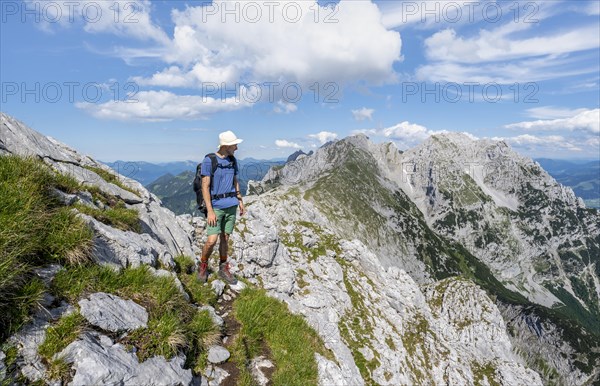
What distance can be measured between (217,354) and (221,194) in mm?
5885

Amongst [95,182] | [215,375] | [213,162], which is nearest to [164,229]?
[95,182]

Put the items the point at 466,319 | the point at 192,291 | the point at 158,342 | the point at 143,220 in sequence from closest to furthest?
the point at 158,342
the point at 192,291
the point at 143,220
the point at 466,319

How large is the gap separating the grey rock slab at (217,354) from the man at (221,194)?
3.99 metres

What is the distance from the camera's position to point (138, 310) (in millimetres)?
6988

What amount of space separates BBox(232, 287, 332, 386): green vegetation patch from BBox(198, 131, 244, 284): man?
2.04 meters

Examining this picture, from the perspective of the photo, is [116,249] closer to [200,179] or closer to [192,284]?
[192,284]

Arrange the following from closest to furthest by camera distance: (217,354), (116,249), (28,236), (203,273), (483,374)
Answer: (28,236), (217,354), (116,249), (203,273), (483,374)

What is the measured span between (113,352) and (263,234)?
2742 cm

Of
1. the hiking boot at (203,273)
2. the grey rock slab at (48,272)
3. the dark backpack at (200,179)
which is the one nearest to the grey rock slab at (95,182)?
the dark backpack at (200,179)

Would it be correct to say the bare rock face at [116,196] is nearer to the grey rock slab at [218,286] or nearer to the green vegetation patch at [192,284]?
the green vegetation patch at [192,284]

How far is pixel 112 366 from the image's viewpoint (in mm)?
5582

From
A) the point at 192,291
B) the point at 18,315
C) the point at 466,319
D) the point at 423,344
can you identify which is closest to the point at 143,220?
the point at 192,291

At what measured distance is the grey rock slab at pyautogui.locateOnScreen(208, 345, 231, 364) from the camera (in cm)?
791

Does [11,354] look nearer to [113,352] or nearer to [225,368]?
[113,352]
